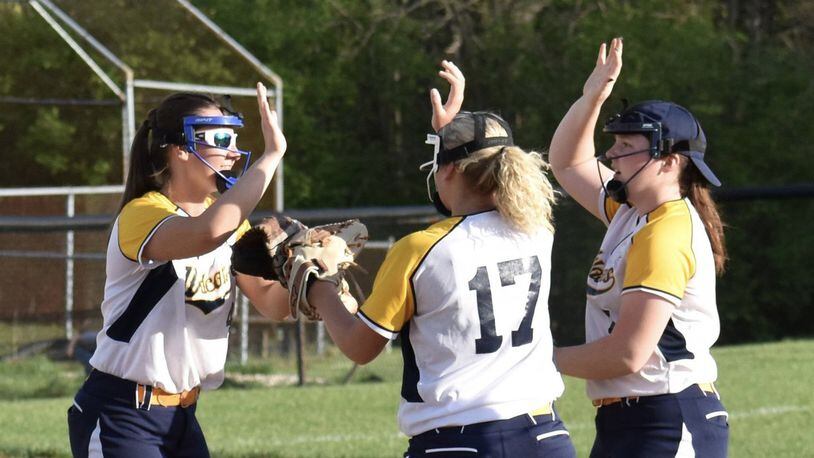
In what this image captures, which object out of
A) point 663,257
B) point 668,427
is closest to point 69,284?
point 668,427

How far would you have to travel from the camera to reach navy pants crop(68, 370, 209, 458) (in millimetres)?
4316

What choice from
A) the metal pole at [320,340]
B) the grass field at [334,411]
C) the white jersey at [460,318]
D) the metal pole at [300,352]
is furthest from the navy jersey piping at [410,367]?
the metal pole at [320,340]

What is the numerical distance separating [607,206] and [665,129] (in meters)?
0.57

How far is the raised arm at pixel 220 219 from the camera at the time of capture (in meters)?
4.11

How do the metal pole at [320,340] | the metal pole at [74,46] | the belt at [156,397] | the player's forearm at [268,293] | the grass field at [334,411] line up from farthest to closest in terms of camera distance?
the metal pole at [74,46], the metal pole at [320,340], the grass field at [334,411], the player's forearm at [268,293], the belt at [156,397]

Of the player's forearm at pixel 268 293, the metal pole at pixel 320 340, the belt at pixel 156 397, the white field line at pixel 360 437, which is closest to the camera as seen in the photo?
the belt at pixel 156 397

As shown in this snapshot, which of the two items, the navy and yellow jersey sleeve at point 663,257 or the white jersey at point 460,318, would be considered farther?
the navy and yellow jersey sleeve at point 663,257

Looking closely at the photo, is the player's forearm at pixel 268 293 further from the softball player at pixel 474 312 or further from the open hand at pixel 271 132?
the softball player at pixel 474 312

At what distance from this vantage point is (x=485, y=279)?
368cm

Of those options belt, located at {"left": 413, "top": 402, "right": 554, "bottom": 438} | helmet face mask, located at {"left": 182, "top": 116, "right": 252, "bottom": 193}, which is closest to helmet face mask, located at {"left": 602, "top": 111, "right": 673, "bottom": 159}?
belt, located at {"left": 413, "top": 402, "right": 554, "bottom": 438}

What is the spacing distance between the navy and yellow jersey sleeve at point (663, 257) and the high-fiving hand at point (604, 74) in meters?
0.56

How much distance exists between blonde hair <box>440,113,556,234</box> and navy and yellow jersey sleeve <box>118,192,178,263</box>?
108 centimetres

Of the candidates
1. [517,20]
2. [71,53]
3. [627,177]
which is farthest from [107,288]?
[517,20]

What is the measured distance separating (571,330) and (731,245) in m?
9.14
